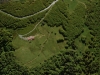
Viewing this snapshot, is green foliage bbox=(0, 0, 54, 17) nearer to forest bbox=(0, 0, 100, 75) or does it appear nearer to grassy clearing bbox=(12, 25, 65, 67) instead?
forest bbox=(0, 0, 100, 75)

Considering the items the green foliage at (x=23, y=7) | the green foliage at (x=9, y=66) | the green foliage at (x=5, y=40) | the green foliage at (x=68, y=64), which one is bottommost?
the green foliage at (x=68, y=64)

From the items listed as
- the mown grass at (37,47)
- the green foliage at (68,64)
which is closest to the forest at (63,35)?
the green foliage at (68,64)

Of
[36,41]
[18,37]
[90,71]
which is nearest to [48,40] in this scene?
[36,41]

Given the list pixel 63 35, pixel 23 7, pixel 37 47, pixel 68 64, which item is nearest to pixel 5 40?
pixel 37 47

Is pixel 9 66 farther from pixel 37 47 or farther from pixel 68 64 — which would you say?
pixel 68 64

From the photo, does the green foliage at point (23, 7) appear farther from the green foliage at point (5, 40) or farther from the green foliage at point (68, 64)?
the green foliage at point (68, 64)

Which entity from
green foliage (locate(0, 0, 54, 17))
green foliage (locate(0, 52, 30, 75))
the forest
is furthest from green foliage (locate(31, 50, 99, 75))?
green foliage (locate(0, 0, 54, 17))
